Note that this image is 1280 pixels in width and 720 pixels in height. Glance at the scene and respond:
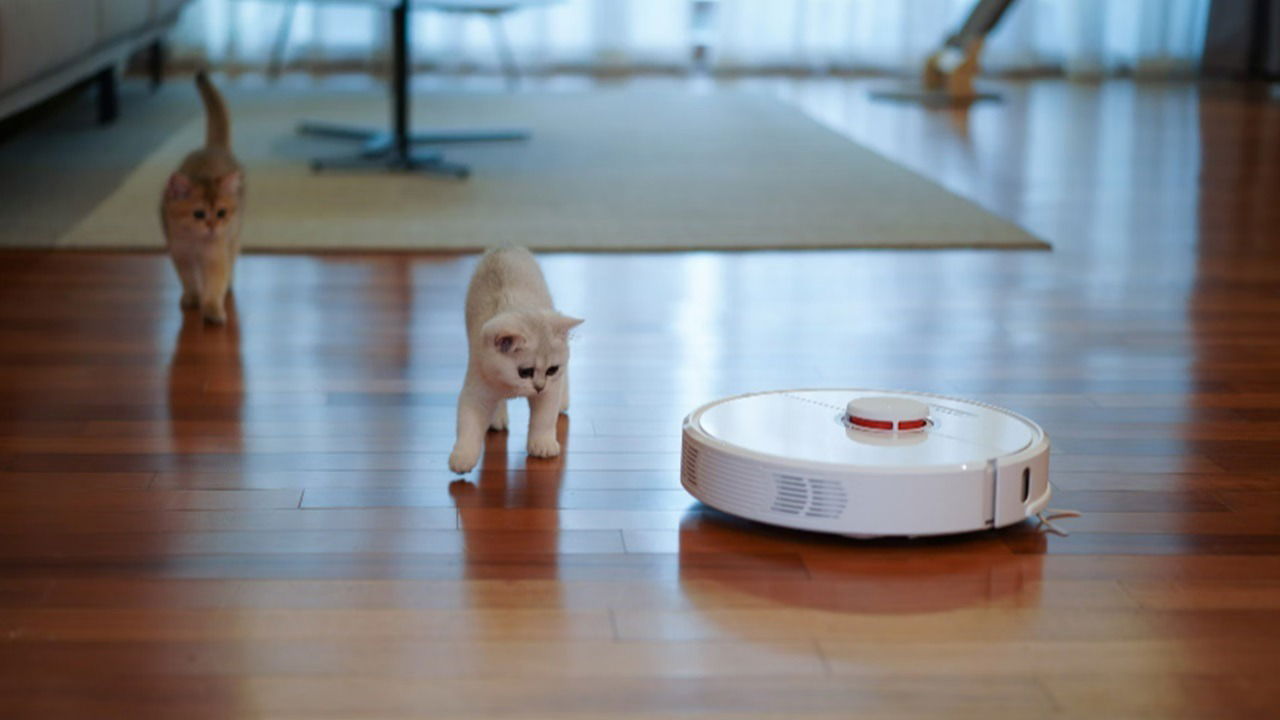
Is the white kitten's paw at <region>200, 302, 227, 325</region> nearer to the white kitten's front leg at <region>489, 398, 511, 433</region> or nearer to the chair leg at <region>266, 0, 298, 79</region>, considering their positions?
the white kitten's front leg at <region>489, 398, 511, 433</region>

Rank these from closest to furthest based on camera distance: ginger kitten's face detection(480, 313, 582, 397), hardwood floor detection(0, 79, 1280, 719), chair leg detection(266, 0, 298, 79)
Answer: hardwood floor detection(0, 79, 1280, 719), ginger kitten's face detection(480, 313, 582, 397), chair leg detection(266, 0, 298, 79)

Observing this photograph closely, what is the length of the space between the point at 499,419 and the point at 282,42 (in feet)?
14.2

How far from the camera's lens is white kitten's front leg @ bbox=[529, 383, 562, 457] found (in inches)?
71.1

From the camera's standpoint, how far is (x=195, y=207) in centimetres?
245

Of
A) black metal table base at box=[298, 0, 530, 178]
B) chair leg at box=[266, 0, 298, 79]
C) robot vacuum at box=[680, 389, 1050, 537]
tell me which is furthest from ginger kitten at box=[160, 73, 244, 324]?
chair leg at box=[266, 0, 298, 79]

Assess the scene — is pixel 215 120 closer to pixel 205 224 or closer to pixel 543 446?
pixel 205 224

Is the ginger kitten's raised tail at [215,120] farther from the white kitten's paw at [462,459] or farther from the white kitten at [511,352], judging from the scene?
the white kitten's paw at [462,459]

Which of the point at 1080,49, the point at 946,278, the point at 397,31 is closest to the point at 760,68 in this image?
the point at 1080,49

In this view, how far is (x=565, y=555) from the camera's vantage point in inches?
60.0

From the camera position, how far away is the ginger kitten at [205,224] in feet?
8.07

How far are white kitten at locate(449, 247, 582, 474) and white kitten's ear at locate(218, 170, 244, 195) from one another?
0.78 metres

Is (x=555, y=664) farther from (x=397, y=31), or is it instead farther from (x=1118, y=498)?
(x=397, y=31)

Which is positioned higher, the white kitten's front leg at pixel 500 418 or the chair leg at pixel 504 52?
the chair leg at pixel 504 52

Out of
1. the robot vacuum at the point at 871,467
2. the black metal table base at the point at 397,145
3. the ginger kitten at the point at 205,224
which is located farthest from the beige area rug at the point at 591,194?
the robot vacuum at the point at 871,467
